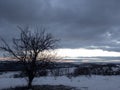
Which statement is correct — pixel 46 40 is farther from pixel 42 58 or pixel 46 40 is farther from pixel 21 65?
pixel 21 65

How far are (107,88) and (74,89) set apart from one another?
10.3ft

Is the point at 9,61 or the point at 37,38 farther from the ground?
the point at 37,38

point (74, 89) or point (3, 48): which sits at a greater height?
point (3, 48)

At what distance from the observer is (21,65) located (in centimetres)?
2423

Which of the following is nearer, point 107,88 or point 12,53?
point 12,53

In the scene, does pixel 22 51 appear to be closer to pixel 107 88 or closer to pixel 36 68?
pixel 36 68

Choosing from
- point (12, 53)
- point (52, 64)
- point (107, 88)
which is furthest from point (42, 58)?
point (107, 88)

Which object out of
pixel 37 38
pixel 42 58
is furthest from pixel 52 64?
pixel 37 38

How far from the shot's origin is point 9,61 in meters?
24.9

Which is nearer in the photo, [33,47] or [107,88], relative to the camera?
[33,47]

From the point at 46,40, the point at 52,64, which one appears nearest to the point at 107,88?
the point at 52,64

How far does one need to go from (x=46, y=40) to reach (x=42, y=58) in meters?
1.70

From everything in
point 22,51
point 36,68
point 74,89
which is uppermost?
point 22,51

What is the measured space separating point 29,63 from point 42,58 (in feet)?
4.53
